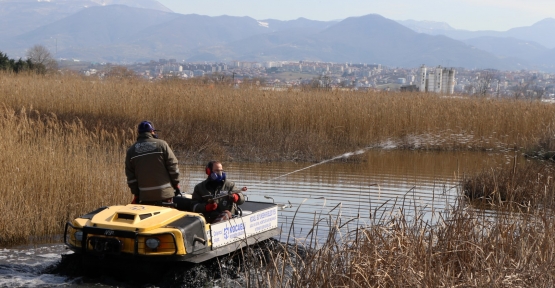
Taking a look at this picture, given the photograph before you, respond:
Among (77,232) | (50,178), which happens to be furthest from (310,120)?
(77,232)

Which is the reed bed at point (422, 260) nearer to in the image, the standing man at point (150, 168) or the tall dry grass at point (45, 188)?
the standing man at point (150, 168)

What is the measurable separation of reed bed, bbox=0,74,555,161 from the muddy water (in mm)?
794

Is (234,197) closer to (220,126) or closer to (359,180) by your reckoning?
(359,180)

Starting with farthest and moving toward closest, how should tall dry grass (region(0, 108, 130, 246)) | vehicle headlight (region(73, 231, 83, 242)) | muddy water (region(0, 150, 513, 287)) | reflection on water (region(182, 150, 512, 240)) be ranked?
1. reflection on water (region(182, 150, 512, 240))
2. tall dry grass (region(0, 108, 130, 246))
3. muddy water (region(0, 150, 513, 287))
4. vehicle headlight (region(73, 231, 83, 242))

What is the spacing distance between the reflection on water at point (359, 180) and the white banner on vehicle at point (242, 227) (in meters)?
1.29

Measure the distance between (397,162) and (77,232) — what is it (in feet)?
45.2

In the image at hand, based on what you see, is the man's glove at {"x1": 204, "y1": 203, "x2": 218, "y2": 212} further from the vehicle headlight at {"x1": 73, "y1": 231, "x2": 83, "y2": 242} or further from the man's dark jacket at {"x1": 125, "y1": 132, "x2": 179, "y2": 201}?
the vehicle headlight at {"x1": 73, "y1": 231, "x2": 83, "y2": 242}

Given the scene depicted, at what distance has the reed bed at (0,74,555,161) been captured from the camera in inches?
855

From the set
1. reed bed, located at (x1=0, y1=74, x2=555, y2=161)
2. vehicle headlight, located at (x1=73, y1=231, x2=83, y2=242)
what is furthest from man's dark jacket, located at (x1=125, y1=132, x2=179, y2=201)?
reed bed, located at (x1=0, y1=74, x2=555, y2=161)

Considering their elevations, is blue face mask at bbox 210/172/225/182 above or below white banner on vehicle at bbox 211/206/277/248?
above

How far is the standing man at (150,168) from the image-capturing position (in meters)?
10.2

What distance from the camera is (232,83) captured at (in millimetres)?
27172

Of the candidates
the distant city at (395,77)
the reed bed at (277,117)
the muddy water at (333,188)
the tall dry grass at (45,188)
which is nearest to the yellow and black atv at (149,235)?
the muddy water at (333,188)

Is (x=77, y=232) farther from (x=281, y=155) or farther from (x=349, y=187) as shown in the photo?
(x=281, y=155)
